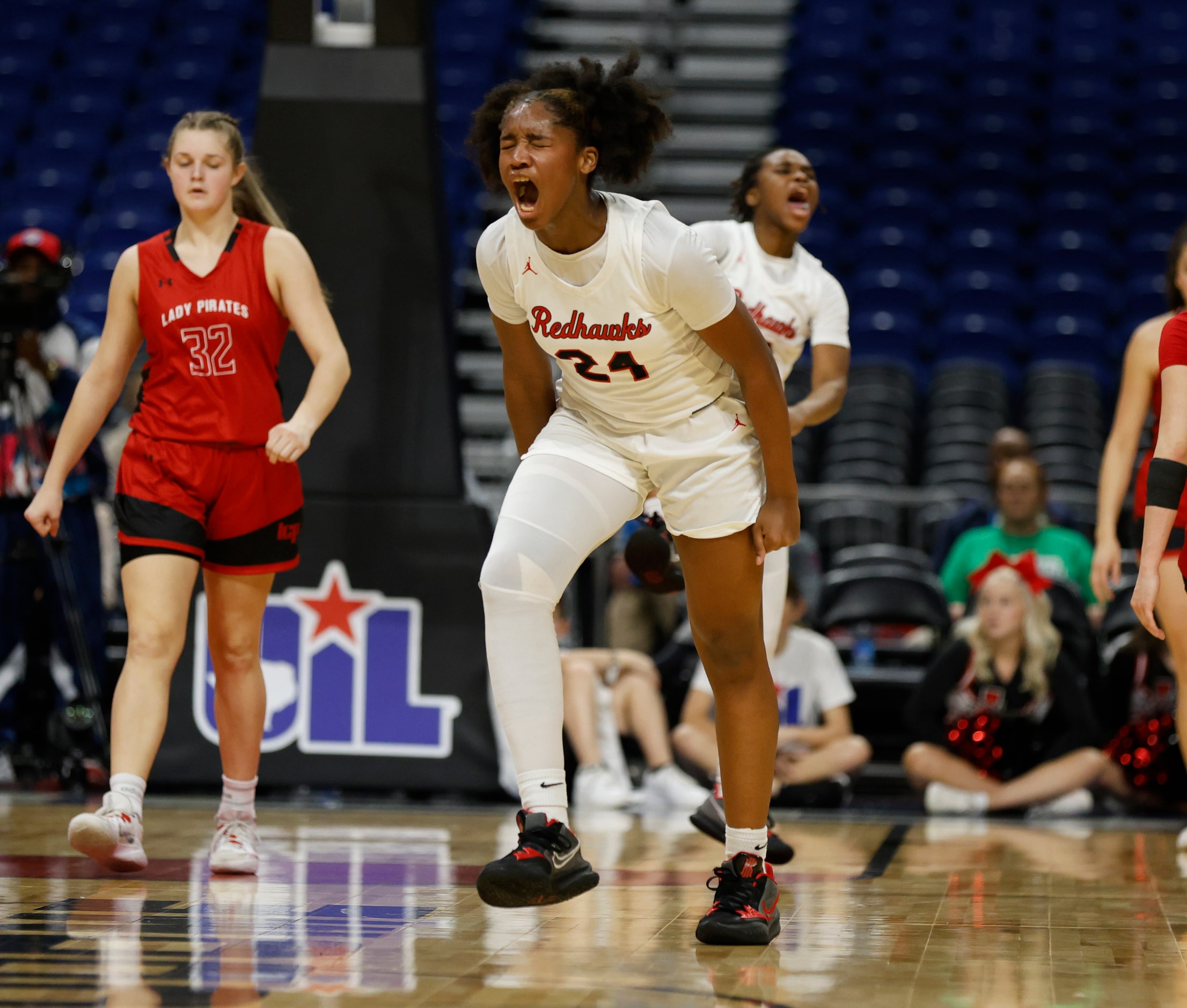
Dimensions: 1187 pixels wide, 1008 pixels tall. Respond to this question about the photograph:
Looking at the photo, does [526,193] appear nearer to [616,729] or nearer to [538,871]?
[538,871]

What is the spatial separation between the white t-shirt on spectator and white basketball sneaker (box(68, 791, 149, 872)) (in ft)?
10.3

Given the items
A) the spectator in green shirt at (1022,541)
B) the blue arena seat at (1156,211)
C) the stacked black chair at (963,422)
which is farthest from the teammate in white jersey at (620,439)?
the blue arena seat at (1156,211)

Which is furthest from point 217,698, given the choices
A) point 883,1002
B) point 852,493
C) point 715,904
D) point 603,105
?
point 852,493

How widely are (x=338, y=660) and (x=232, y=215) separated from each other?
2203 mm

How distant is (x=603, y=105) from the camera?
3043mm

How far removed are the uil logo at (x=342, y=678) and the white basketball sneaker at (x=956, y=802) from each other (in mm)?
1833

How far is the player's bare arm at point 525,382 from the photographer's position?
3.21 m

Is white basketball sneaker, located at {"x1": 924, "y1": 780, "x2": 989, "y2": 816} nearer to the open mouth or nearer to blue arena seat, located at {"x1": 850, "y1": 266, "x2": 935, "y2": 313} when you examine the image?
the open mouth

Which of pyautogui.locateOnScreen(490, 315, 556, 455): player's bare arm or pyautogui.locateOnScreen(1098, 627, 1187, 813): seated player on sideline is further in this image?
pyautogui.locateOnScreen(1098, 627, 1187, 813): seated player on sideline

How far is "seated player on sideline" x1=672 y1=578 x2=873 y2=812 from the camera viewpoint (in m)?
6.17

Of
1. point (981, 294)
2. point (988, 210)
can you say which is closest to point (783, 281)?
point (981, 294)

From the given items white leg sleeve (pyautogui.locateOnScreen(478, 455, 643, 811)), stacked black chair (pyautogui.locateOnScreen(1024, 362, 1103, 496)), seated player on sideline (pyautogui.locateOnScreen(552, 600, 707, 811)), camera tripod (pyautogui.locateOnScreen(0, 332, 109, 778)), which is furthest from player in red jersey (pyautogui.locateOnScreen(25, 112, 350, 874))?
stacked black chair (pyautogui.locateOnScreen(1024, 362, 1103, 496))

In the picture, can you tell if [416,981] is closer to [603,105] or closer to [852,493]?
[603,105]

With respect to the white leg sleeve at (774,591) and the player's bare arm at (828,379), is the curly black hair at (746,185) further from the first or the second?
the white leg sleeve at (774,591)
